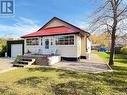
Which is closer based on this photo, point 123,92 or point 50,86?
point 123,92

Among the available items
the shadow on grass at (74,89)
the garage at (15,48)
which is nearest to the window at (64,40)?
the garage at (15,48)

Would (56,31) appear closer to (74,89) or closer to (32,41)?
(32,41)

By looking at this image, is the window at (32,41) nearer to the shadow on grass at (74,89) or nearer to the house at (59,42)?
the house at (59,42)

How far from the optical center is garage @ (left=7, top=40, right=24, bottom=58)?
29.3 m

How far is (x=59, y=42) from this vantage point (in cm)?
2262

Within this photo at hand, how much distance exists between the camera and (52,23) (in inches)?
1090

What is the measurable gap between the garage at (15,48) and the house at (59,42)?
11.0ft

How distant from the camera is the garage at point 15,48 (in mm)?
29312

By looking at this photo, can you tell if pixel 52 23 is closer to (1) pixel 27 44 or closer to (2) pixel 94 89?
(1) pixel 27 44

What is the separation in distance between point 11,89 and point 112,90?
554 cm

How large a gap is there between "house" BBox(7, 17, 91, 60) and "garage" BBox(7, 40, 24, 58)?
11.0 feet

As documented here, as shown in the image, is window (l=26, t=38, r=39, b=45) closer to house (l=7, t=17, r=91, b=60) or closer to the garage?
house (l=7, t=17, r=91, b=60)

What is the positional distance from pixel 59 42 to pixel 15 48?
11312 millimetres

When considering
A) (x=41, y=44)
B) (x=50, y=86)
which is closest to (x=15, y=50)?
(x=41, y=44)
